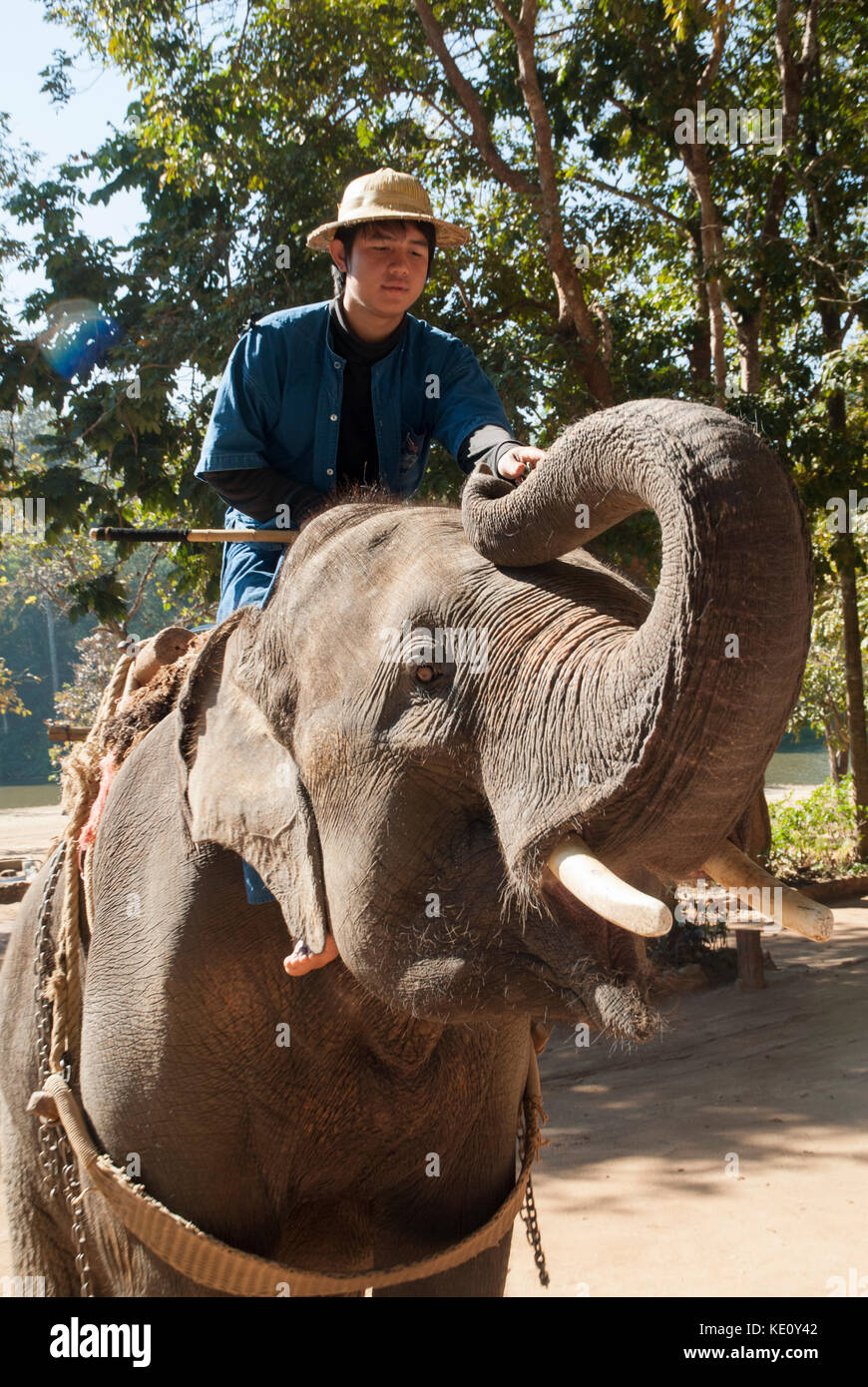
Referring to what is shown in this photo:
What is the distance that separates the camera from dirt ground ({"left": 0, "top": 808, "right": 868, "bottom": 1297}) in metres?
4.09

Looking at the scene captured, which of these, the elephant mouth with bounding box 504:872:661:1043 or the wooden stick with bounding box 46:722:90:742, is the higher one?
the wooden stick with bounding box 46:722:90:742

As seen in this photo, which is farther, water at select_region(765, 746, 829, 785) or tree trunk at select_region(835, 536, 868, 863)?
water at select_region(765, 746, 829, 785)

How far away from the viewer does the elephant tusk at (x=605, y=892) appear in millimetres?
1138

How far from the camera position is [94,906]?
7.59 ft

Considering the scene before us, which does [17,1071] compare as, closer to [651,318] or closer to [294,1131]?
[294,1131]

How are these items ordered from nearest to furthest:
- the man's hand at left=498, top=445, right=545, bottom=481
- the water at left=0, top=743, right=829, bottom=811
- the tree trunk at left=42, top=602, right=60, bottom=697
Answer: the man's hand at left=498, top=445, right=545, bottom=481 < the water at left=0, top=743, right=829, bottom=811 < the tree trunk at left=42, top=602, right=60, bottom=697

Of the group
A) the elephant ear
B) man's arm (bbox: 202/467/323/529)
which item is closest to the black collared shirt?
man's arm (bbox: 202/467/323/529)

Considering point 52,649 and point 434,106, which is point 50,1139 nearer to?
point 434,106

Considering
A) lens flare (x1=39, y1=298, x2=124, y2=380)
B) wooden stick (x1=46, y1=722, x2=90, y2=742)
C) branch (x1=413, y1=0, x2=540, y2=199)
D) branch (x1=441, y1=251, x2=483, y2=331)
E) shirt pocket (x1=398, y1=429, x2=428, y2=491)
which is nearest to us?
shirt pocket (x1=398, y1=429, x2=428, y2=491)

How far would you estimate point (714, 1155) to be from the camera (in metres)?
5.30

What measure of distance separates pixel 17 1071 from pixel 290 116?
8.23m

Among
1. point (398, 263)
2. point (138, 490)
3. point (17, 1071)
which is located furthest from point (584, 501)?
point (138, 490)

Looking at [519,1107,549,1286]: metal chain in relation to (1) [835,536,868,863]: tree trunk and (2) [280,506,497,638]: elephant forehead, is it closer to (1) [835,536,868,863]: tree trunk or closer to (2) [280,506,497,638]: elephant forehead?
(2) [280,506,497,638]: elephant forehead

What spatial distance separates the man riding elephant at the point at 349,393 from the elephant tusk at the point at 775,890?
106 cm
